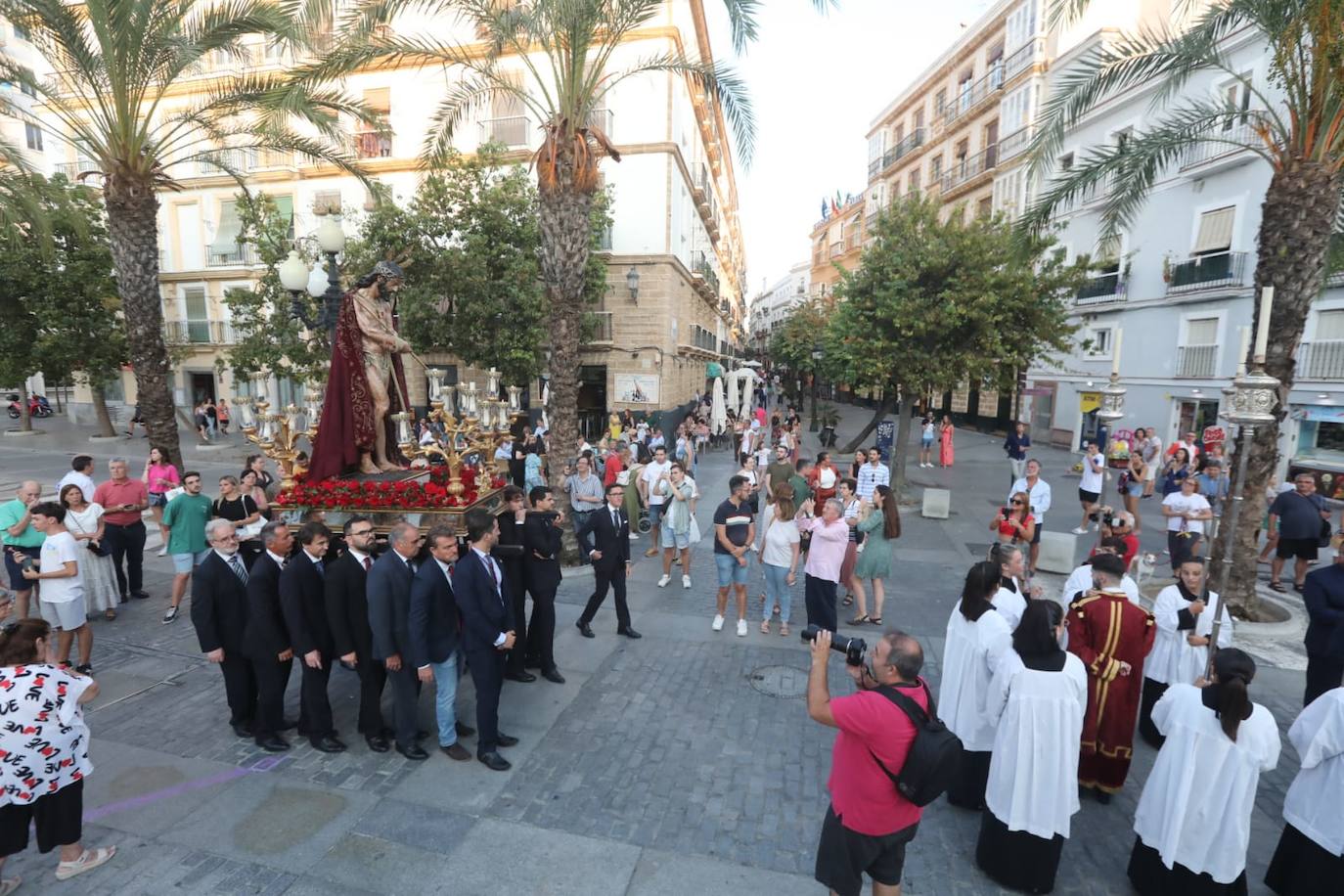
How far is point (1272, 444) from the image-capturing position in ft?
25.0

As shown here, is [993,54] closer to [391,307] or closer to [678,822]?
[391,307]

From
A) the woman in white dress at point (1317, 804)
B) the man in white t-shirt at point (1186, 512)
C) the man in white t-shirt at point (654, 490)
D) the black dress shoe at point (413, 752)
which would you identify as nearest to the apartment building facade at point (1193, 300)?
the man in white t-shirt at point (1186, 512)

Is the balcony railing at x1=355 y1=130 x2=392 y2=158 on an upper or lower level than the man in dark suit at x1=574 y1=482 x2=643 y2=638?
upper

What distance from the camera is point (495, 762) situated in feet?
15.6

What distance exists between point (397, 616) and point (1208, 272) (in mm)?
23861

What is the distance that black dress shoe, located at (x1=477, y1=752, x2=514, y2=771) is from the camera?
187 inches

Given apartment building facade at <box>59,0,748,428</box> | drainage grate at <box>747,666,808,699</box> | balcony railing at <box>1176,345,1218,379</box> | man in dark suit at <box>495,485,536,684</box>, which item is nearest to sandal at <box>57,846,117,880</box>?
man in dark suit at <box>495,485,536,684</box>

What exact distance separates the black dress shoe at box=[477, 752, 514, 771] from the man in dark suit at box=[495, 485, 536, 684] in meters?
1.21

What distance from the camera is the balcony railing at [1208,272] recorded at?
1820cm

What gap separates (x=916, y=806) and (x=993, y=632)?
5.46ft

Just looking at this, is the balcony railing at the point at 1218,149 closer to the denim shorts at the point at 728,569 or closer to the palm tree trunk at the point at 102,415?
the denim shorts at the point at 728,569

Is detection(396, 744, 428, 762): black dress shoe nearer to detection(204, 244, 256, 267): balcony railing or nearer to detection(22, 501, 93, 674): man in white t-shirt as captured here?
detection(22, 501, 93, 674): man in white t-shirt

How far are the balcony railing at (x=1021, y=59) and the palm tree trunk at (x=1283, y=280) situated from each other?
23.1 metres

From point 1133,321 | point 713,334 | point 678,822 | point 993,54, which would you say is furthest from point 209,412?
point 993,54
